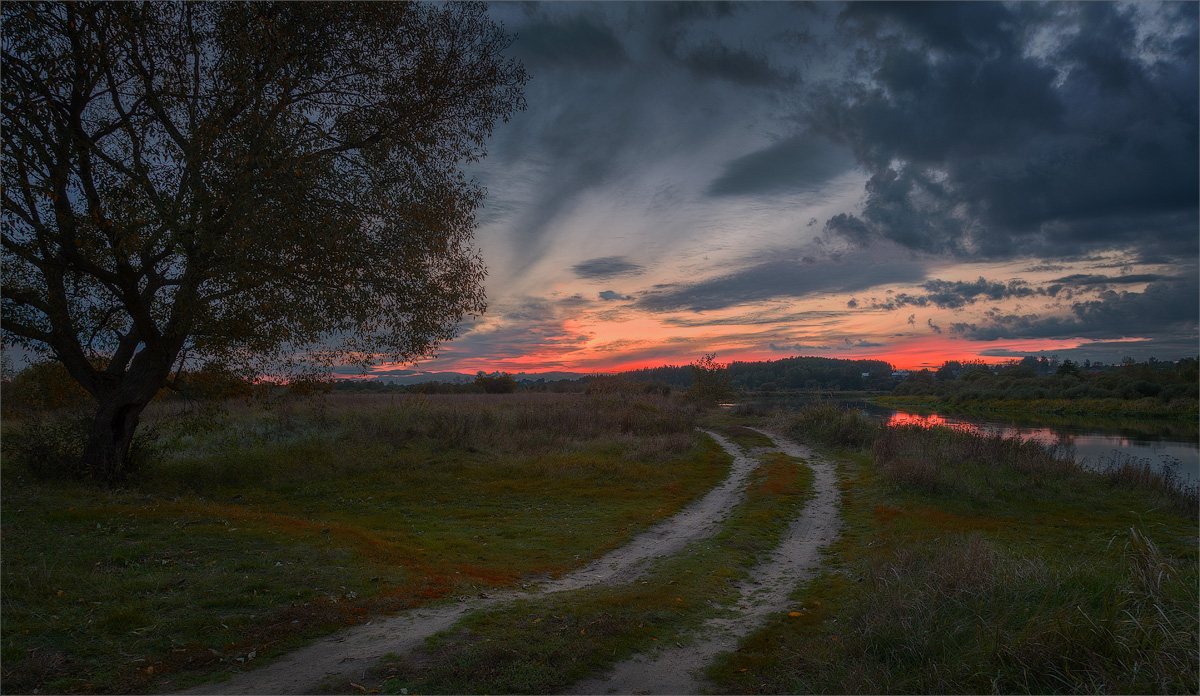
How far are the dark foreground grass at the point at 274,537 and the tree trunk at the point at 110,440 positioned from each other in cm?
68

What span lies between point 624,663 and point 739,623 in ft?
6.31

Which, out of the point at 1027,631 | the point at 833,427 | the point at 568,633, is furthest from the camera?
the point at 833,427

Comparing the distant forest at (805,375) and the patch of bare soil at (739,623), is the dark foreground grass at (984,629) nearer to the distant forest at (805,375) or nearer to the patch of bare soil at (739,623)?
the patch of bare soil at (739,623)

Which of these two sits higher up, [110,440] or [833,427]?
[110,440]

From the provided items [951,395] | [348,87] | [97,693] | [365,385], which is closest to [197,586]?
[97,693]

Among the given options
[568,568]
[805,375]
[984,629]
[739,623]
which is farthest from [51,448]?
[805,375]

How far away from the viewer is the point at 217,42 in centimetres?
1088

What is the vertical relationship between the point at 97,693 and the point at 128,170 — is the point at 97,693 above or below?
below

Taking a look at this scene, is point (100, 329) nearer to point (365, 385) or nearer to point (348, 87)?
point (348, 87)

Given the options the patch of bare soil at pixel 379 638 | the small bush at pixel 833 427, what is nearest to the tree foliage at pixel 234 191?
the patch of bare soil at pixel 379 638

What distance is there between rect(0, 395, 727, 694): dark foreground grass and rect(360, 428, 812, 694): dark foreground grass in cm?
134

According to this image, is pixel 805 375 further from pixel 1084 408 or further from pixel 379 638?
pixel 379 638

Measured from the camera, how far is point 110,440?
12453 millimetres

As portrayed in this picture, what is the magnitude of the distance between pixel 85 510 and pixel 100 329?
5582 millimetres
